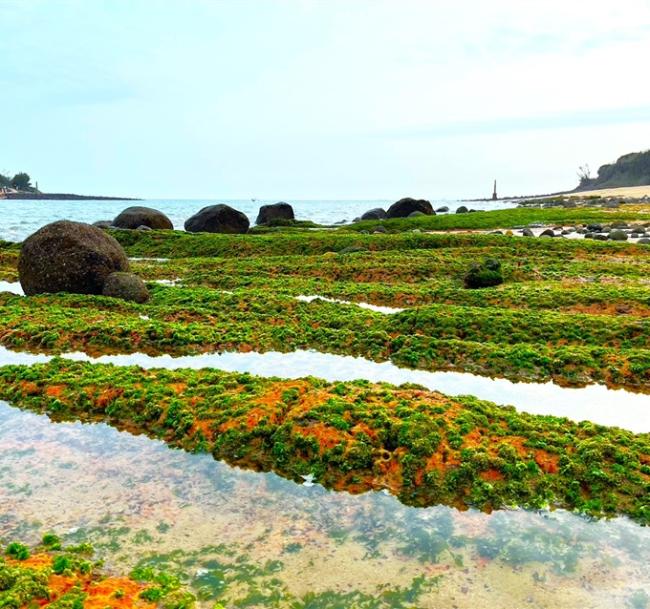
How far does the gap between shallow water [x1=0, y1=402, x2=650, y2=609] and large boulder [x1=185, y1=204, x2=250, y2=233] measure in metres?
43.0

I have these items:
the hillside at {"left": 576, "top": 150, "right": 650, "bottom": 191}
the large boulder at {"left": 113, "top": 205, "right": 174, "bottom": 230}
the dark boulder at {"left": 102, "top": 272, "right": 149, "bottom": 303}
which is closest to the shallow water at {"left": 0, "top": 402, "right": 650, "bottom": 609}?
the dark boulder at {"left": 102, "top": 272, "right": 149, "bottom": 303}

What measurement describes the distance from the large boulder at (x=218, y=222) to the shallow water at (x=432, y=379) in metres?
36.2

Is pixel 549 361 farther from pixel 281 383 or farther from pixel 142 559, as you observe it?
pixel 142 559

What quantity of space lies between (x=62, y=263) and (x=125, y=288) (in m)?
2.83

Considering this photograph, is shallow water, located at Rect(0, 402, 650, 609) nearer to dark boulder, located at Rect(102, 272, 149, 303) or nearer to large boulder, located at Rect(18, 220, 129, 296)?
dark boulder, located at Rect(102, 272, 149, 303)

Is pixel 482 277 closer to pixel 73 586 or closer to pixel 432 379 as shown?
pixel 432 379

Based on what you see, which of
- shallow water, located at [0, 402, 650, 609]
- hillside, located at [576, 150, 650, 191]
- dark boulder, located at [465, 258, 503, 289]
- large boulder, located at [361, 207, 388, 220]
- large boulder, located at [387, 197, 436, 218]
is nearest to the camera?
shallow water, located at [0, 402, 650, 609]

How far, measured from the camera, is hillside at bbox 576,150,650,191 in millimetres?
147500

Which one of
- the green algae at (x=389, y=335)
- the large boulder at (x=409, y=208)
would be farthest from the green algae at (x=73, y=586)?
the large boulder at (x=409, y=208)

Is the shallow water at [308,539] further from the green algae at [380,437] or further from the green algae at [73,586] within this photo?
the green algae at [380,437]

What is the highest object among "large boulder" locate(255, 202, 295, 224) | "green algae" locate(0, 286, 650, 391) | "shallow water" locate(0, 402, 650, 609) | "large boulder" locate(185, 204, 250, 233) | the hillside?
the hillside

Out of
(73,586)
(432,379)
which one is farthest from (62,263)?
(73,586)

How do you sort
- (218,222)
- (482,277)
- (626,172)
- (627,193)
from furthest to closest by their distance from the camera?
(626,172)
(627,193)
(218,222)
(482,277)

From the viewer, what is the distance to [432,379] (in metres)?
13.5
